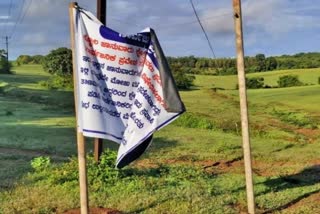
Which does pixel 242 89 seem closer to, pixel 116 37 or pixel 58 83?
pixel 116 37

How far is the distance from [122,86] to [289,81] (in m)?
30.4

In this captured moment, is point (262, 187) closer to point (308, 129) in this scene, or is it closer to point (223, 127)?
point (223, 127)

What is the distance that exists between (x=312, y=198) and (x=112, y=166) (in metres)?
3.18

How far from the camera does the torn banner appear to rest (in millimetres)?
5945

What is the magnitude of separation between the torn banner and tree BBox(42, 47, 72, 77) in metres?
19.8

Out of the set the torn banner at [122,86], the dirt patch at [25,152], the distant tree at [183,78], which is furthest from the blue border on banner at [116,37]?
the distant tree at [183,78]

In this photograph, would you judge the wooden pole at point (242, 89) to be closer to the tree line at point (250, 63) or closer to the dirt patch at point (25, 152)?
the dirt patch at point (25, 152)

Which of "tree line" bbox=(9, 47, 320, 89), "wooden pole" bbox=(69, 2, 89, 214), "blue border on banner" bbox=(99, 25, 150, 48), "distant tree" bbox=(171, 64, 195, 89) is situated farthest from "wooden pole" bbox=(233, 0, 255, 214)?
"distant tree" bbox=(171, 64, 195, 89)

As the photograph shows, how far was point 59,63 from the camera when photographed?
26.5 meters

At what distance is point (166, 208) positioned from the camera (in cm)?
764

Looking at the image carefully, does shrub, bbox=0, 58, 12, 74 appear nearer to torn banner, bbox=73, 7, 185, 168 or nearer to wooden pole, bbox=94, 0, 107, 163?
wooden pole, bbox=94, 0, 107, 163

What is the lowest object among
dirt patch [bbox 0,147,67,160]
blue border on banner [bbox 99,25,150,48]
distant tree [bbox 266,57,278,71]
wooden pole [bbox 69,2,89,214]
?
dirt patch [bbox 0,147,67,160]

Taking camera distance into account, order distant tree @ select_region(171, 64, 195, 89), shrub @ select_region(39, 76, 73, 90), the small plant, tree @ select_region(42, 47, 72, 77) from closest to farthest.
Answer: the small plant
shrub @ select_region(39, 76, 73, 90)
tree @ select_region(42, 47, 72, 77)
distant tree @ select_region(171, 64, 195, 89)

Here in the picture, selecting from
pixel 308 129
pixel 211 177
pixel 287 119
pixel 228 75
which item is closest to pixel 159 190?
pixel 211 177
